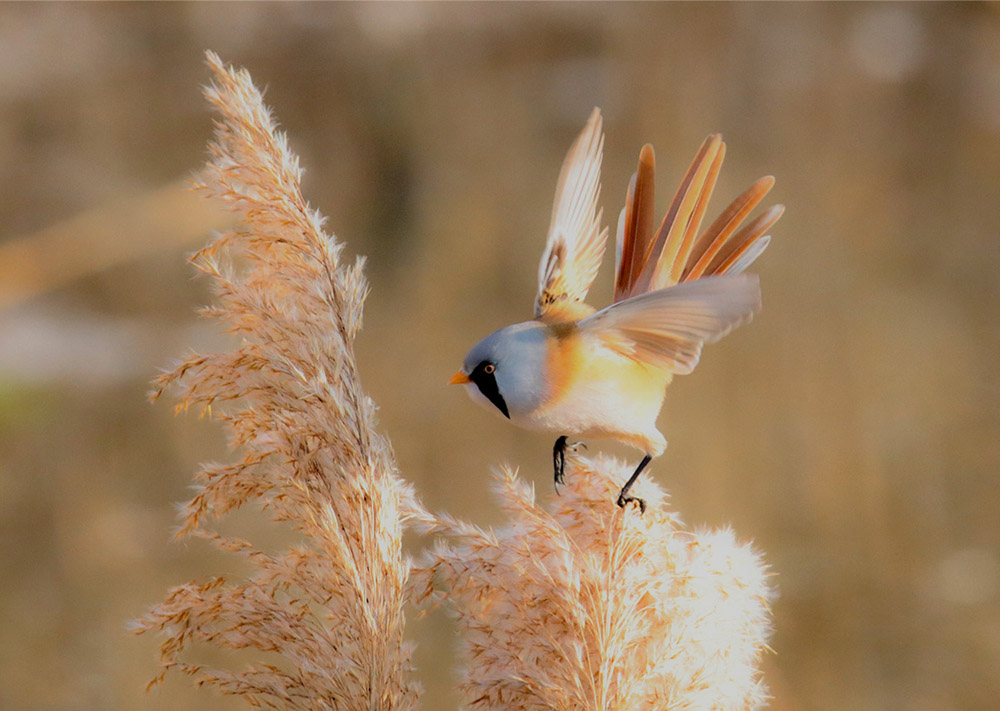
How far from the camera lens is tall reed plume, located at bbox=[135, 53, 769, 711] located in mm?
894

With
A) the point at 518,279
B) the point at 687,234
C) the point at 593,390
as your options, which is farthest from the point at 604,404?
the point at 518,279

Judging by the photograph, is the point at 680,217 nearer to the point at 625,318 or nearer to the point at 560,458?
the point at 625,318

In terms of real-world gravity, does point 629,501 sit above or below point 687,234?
below

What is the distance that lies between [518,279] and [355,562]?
3358mm

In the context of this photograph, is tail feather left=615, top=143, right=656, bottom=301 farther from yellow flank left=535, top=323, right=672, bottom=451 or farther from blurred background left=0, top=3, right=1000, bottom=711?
blurred background left=0, top=3, right=1000, bottom=711

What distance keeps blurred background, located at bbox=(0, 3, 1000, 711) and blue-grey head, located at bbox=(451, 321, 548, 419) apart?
9.36ft

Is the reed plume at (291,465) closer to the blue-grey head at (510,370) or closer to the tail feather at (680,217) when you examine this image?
the blue-grey head at (510,370)

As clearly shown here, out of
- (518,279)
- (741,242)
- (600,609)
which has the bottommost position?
(600,609)

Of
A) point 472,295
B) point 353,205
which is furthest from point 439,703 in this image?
point 353,205

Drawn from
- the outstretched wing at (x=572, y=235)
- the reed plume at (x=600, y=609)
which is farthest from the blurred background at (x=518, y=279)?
the reed plume at (x=600, y=609)

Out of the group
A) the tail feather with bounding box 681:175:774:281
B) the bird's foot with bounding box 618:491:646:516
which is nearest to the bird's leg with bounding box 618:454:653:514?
the bird's foot with bounding box 618:491:646:516

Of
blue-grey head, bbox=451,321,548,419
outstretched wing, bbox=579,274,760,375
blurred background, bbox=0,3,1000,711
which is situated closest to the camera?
outstretched wing, bbox=579,274,760,375

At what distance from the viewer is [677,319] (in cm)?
84

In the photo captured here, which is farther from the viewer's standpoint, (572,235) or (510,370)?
(572,235)
